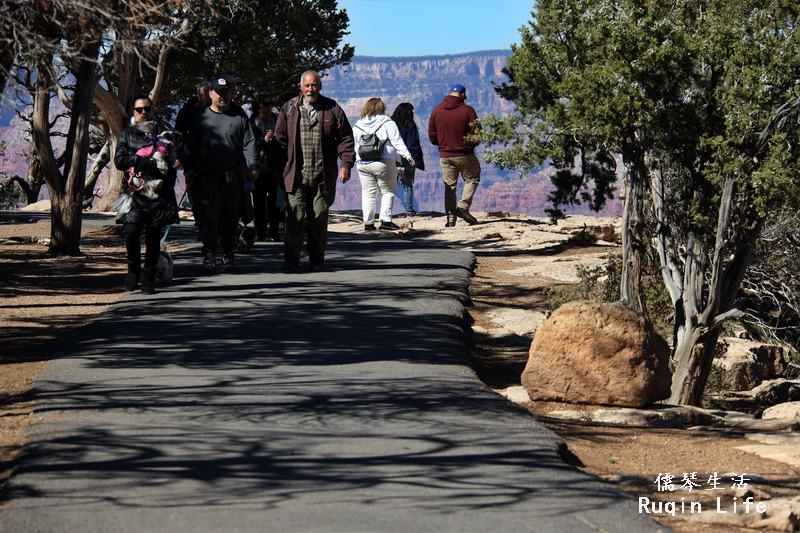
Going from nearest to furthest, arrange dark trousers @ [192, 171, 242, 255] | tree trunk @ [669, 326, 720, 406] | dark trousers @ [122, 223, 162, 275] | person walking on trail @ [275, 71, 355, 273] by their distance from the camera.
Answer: dark trousers @ [122, 223, 162, 275], tree trunk @ [669, 326, 720, 406], dark trousers @ [192, 171, 242, 255], person walking on trail @ [275, 71, 355, 273]

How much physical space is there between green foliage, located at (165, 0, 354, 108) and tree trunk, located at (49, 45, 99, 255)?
12.3 meters

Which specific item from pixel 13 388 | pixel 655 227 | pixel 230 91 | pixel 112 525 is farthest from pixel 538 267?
pixel 112 525

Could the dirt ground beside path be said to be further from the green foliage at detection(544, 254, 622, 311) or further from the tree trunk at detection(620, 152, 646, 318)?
the tree trunk at detection(620, 152, 646, 318)

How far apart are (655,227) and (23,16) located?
824 cm

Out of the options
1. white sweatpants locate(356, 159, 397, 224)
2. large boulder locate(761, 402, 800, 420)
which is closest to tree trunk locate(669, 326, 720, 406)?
large boulder locate(761, 402, 800, 420)

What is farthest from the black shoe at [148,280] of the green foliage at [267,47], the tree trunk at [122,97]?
the green foliage at [267,47]

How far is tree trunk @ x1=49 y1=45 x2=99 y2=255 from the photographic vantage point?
15711mm

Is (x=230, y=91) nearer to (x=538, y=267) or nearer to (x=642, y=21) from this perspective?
(x=642, y=21)

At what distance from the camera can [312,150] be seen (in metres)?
12.4

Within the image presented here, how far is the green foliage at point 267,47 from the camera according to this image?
2948 cm

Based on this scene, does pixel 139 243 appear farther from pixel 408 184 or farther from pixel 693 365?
pixel 408 184

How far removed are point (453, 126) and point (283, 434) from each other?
1379 cm

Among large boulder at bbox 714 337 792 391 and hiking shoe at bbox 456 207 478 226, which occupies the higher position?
hiking shoe at bbox 456 207 478 226

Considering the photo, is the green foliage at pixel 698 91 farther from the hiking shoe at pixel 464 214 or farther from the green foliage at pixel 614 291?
the hiking shoe at pixel 464 214
